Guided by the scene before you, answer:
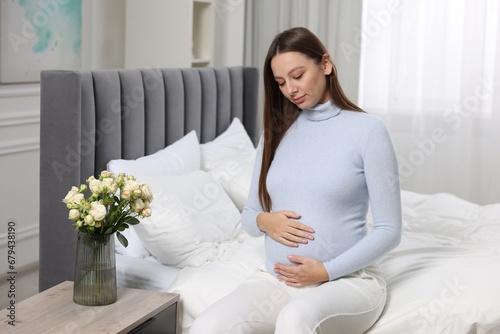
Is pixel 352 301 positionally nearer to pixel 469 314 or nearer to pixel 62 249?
pixel 469 314

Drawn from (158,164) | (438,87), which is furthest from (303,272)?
Result: (438,87)

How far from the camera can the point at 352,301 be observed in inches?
76.4

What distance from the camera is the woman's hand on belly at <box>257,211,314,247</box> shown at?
2051 millimetres

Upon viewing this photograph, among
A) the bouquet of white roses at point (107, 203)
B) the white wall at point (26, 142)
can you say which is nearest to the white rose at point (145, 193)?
the bouquet of white roses at point (107, 203)

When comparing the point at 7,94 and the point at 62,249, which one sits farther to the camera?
the point at 7,94

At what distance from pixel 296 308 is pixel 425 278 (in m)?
0.67

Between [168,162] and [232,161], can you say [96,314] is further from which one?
[232,161]

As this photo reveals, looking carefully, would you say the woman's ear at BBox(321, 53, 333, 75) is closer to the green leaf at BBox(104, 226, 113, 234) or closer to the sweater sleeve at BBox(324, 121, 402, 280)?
the sweater sleeve at BBox(324, 121, 402, 280)

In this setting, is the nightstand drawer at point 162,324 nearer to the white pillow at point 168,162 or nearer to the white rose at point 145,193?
the white rose at point 145,193

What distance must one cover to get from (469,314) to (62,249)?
4.63ft

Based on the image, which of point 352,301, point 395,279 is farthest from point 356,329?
point 395,279

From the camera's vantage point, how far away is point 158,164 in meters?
2.93

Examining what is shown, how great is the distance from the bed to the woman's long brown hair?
0.43 meters

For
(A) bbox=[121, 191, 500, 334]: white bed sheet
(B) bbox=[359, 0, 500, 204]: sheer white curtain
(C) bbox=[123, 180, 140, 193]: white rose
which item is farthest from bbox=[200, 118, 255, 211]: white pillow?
(B) bbox=[359, 0, 500, 204]: sheer white curtain
